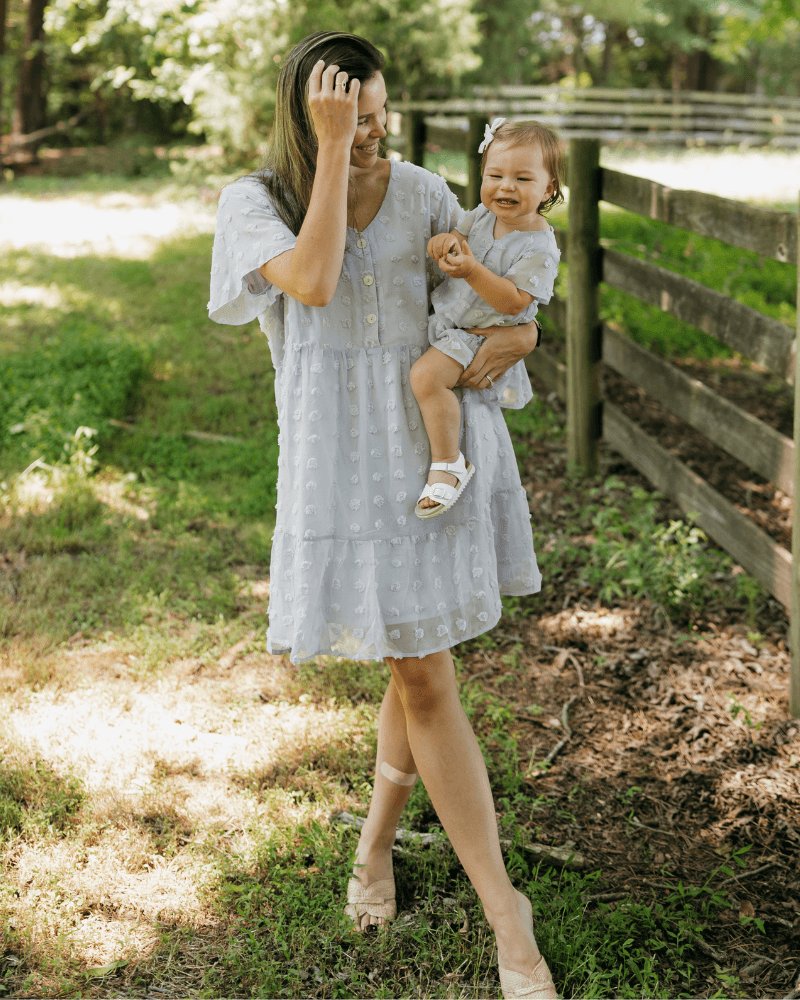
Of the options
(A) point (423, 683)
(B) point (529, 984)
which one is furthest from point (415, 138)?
(B) point (529, 984)

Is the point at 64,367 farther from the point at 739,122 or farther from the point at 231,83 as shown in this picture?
the point at 739,122

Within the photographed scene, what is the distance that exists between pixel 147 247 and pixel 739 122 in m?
18.7

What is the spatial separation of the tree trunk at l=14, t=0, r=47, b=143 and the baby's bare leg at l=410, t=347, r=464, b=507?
20.6 m

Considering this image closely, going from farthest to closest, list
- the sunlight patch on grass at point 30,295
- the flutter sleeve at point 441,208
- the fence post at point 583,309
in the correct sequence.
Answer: the sunlight patch on grass at point 30,295
the fence post at point 583,309
the flutter sleeve at point 441,208

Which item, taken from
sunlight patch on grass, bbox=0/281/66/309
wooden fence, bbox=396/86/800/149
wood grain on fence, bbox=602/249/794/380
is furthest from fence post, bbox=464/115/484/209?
wooden fence, bbox=396/86/800/149

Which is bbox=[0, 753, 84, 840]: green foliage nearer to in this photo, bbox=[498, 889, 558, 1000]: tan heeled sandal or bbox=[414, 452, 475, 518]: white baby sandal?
bbox=[498, 889, 558, 1000]: tan heeled sandal

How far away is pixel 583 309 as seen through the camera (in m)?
5.85

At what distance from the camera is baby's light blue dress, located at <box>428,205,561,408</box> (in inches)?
95.3

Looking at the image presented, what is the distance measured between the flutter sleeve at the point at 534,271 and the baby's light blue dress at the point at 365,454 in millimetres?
196

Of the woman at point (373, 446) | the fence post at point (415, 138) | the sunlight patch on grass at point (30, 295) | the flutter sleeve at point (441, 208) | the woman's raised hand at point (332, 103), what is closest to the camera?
the woman's raised hand at point (332, 103)

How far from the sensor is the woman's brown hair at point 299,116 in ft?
7.22

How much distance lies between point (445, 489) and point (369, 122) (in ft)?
2.57

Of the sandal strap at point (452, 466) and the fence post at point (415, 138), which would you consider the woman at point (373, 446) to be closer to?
the sandal strap at point (452, 466)

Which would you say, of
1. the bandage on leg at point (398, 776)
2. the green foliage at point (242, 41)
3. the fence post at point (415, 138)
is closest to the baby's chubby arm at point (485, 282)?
the bandage on leg at point (398, 776)
